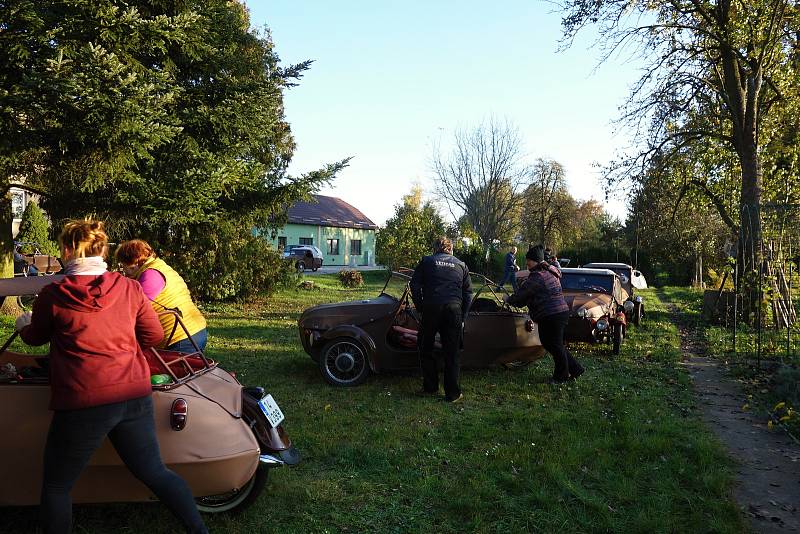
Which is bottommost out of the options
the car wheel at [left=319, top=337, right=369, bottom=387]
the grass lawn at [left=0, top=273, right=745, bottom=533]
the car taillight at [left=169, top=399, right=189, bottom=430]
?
the grass lawn at [left=0, top=273, right=745, bottom=533]

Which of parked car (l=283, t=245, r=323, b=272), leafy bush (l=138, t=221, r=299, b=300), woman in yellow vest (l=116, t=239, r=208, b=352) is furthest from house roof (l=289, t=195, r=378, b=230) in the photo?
woman in yellow vest (l=116, t=239, r=208, b=352)

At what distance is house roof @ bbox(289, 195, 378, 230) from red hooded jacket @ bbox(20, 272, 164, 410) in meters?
41.6

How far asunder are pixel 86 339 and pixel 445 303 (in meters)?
4.30

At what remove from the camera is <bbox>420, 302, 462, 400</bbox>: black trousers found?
21.6 feet

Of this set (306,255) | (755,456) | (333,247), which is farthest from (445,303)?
(333,247)

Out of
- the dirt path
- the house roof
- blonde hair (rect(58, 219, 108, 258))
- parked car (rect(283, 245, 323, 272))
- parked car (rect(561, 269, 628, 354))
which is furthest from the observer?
the house roof

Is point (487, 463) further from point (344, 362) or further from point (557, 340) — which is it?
point (557, 340)

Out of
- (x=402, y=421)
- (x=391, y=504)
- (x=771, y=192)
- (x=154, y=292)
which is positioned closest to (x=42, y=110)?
(x=154, y=292)

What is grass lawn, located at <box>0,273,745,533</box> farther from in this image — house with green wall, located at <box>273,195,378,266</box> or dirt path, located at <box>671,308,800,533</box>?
house with green wall, located at <box>273,195,378,266</box>

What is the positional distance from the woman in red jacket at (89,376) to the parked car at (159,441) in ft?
1.03

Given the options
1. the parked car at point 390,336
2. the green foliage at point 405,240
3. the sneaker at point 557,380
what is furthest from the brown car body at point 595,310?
the green foliage at point 405,240

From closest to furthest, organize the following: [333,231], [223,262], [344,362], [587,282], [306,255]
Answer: [344,362], [587,282], [223,262], [306,255], [333,231]

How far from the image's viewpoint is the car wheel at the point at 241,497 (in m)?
3.74

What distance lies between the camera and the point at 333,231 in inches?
1897
